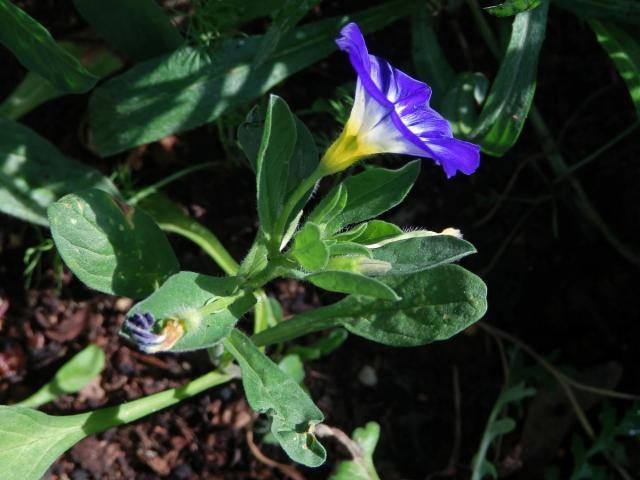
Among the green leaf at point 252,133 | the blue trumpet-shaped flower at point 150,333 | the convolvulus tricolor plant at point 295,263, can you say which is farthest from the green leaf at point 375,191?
the blue trumpet-shaped flower at point 150,333

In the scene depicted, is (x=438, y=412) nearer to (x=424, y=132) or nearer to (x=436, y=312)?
(x=436, y=312)

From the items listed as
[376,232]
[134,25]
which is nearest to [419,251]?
[376,232]

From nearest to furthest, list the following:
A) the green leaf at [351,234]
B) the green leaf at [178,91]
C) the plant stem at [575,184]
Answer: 1. the green leaf at [351,234]
2. the green leaf at [178,91]
3. the plant stem at [575,184]

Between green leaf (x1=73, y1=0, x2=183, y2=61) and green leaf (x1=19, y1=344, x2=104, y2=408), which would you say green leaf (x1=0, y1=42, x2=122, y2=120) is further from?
green leaf (x1=19, y1=344, x2=104, y2=408)

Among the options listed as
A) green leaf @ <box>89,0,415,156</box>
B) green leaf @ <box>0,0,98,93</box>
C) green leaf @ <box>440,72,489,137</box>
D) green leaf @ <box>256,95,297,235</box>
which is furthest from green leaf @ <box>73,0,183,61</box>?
green leaf @ <box>440,72,489,137</box>

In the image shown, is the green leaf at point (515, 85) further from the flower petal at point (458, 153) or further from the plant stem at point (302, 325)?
the plant stem at point (302, 325)

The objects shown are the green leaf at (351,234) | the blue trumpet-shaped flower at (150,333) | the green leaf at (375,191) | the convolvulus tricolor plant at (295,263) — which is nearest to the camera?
the blue trumpet-shaped flower at (150,333)
